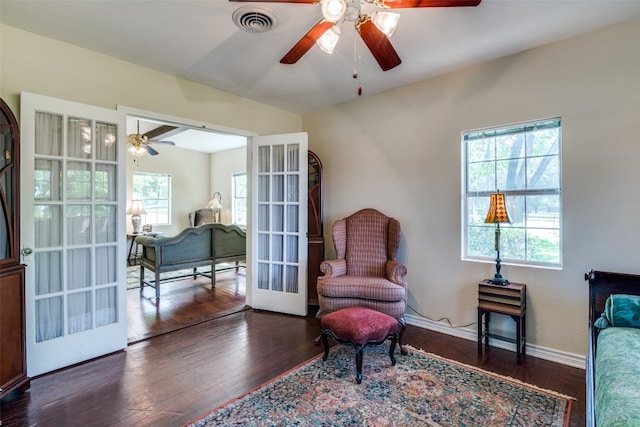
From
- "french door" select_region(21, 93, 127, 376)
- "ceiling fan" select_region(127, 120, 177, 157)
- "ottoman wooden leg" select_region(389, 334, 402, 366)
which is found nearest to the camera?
"french door" select_region(21, 93, 127, 376)

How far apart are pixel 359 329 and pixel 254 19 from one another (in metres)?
2.34

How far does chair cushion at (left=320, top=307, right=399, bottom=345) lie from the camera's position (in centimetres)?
225

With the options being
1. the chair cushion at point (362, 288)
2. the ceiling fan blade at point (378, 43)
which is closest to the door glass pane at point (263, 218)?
the chair cushion at point (362, 288)

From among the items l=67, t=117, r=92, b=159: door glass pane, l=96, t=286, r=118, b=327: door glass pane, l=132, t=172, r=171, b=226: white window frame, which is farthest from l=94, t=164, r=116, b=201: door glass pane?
l=132, t=172, r=171, b=226: white window frame

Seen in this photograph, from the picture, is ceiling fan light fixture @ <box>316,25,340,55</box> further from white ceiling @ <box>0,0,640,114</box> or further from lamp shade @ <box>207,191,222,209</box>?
lamp shade @ <box>207,191,222,209</box>

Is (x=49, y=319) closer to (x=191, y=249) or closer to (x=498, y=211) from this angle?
(x=191, y=249)

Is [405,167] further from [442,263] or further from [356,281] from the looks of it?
[356,281]

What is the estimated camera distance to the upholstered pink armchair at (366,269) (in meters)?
2.88

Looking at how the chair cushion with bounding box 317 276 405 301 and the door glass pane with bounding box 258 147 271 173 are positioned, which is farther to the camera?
the door glass pane with bounding box 258 147 271 173

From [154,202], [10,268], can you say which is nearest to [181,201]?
[154,202]

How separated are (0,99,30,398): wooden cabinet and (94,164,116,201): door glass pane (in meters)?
0.56

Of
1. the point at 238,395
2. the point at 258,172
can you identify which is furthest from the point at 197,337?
the point at 258,172

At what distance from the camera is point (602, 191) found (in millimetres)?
2406

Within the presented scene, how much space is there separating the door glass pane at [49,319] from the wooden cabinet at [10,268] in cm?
25
